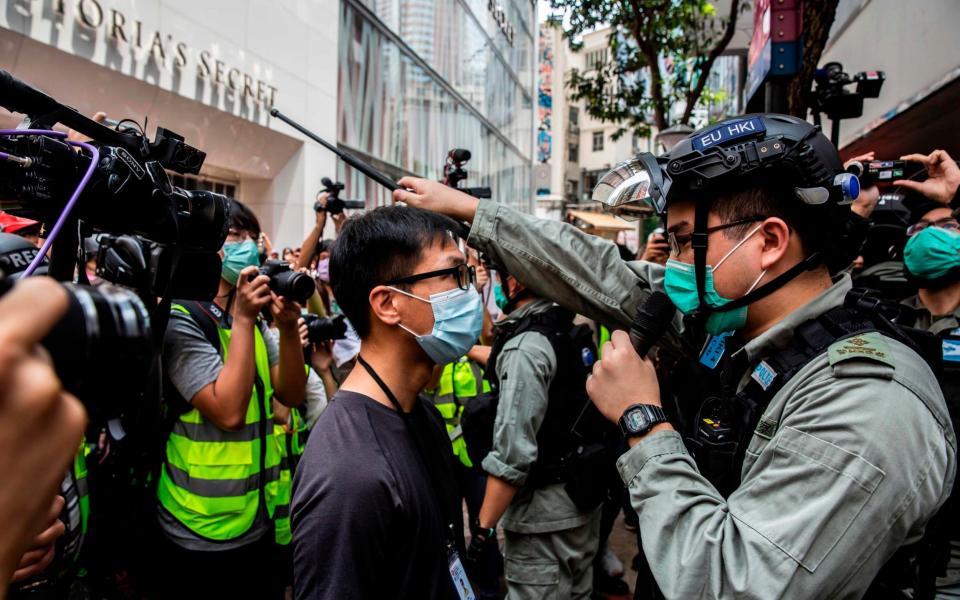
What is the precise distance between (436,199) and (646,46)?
7.50 meters

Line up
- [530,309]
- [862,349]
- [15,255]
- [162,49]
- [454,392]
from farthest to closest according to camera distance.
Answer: [162,49] → [454,392] → [530,309] → [15,255] → [862,349]

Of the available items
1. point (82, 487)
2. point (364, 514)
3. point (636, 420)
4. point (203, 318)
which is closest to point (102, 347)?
point (364, 514)

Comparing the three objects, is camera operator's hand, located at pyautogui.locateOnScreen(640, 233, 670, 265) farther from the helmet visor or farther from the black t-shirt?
the black t-shirt

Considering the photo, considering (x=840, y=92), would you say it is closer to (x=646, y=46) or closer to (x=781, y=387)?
(x=781, y=387)

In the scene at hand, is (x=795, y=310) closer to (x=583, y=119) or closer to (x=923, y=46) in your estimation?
(x=923, y=46)

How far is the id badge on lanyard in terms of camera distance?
1625 mm

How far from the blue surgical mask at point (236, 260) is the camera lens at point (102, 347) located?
7.78 feet

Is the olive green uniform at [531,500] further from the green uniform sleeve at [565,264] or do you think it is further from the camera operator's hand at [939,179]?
the camera operator's hand at [939,179]

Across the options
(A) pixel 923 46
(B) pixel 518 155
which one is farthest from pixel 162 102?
(B) pixel 518 155

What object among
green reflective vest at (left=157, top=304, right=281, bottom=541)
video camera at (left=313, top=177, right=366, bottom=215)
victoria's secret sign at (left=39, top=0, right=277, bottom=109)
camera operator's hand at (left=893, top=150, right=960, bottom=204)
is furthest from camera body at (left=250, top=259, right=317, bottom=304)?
victoria's secret sign at (left=39, top=0, right=277, bottom=109)

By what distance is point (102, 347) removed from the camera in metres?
0.60

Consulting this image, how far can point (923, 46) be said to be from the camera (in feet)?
18.7

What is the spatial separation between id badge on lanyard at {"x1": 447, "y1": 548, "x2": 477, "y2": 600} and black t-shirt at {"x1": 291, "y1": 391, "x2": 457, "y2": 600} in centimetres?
2

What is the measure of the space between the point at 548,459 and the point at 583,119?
4911 cm
